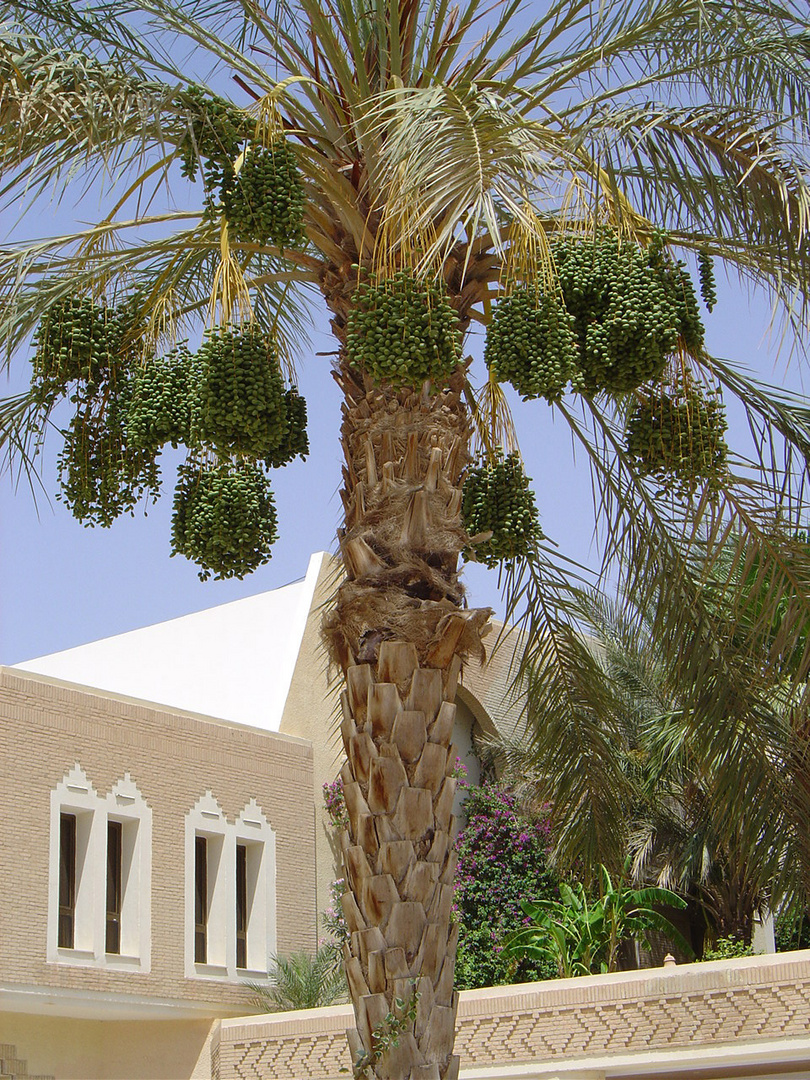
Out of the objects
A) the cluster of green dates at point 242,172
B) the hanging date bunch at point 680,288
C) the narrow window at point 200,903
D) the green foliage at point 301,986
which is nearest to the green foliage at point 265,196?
the cluster of green dates at point 242,172

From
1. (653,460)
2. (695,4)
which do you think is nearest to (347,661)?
(653,460)

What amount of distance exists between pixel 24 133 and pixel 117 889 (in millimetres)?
13313

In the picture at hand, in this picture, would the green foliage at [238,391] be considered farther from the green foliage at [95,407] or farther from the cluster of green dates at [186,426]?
the green foliage at [95,407]

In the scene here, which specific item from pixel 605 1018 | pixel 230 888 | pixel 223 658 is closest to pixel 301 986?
pixel 230 888

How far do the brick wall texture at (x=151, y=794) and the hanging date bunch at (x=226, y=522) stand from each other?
10.6 metres

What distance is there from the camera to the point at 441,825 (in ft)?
21.0

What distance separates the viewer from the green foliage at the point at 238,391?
6355 mm

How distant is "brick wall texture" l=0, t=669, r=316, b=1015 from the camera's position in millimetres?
16547

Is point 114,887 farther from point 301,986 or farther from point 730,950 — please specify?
point 730,950

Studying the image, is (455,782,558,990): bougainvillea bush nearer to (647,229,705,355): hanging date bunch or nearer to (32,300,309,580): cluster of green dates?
(32,300,309,580): cluster of green dates

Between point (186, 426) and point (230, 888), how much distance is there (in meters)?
13.1

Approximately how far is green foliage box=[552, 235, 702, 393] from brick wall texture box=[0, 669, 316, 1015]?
40.1 feet

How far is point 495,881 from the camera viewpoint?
70.9 feet

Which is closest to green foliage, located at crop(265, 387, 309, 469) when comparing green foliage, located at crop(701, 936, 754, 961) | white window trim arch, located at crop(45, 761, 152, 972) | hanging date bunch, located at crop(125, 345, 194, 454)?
hanging date bunch, located at crop(125, 345, 194, 454)
